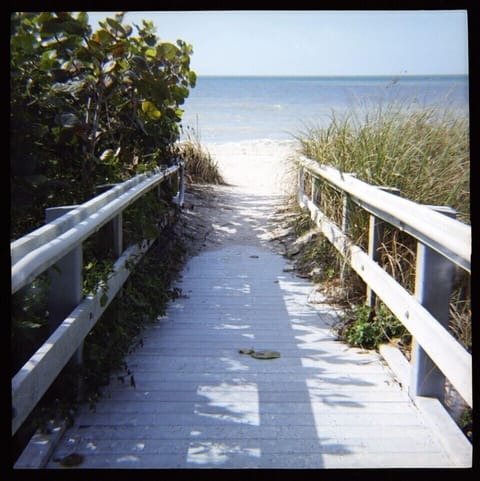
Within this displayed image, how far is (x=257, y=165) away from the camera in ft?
47.3

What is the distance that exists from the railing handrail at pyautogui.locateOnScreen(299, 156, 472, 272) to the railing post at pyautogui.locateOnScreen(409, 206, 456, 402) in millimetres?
92

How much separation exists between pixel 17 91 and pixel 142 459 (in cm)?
176

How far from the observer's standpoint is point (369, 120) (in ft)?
17.6

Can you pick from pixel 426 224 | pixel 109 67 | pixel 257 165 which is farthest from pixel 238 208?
pixel 426 224

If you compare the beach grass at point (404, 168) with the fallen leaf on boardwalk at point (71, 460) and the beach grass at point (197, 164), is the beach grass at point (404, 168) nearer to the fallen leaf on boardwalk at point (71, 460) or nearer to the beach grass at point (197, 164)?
the fallen leaf on boardwalk at point (71, 460)

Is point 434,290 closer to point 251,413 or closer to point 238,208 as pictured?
point 251,413

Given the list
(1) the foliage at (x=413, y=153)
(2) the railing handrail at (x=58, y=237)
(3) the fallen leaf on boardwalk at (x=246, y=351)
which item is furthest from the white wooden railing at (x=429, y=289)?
(2) the railing handrail at (x=58, y=237)

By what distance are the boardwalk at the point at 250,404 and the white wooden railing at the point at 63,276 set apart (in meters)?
0.38

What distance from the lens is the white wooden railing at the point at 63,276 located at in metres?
1.98

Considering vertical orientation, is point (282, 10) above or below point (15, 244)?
above

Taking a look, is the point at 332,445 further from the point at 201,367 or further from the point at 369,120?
the point at 369,120

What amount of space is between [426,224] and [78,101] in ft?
7.61
